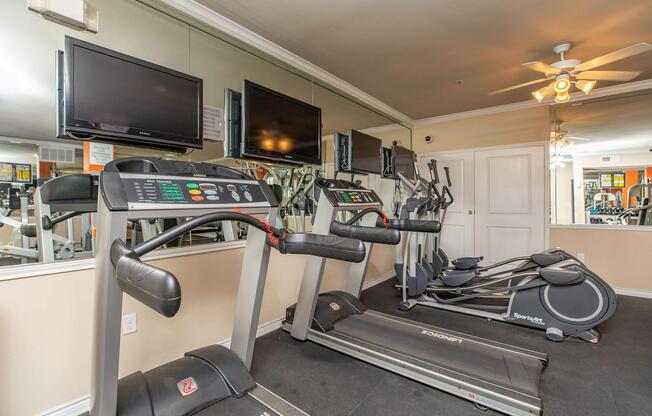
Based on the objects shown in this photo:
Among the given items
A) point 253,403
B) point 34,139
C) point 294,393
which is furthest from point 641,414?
point 34,139

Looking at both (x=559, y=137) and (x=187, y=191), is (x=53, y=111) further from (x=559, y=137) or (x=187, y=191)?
(x=559, y=137)

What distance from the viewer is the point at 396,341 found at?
95.5 inches

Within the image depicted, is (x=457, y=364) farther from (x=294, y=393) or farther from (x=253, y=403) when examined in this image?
(x=253, y=403)

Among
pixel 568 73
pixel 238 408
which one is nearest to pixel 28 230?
pixel 238 408

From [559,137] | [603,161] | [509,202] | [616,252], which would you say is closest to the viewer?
[616,252]

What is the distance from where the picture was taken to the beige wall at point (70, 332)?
5.11ft

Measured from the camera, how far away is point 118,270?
1.05 metres

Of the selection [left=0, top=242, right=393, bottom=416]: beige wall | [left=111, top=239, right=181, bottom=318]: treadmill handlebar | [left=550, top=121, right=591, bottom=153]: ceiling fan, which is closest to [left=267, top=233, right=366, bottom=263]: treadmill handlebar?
[left=111, top=239, right=181, bottom=318]: treadmill handlebar

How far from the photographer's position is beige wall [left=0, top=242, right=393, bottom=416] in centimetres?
156

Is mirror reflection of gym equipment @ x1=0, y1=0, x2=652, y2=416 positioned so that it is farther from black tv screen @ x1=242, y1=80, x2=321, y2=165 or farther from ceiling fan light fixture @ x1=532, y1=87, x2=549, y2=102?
ceiling fan light fixture @ x1=532, y1=87, x2=549, y2=102

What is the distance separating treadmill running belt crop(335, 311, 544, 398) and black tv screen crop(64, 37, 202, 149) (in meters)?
1.96

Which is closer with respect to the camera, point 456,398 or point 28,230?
point 28,230

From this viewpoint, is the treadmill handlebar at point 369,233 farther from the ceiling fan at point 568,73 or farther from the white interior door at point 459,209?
the white interior door at point 459,209

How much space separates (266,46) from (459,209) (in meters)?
4.02
